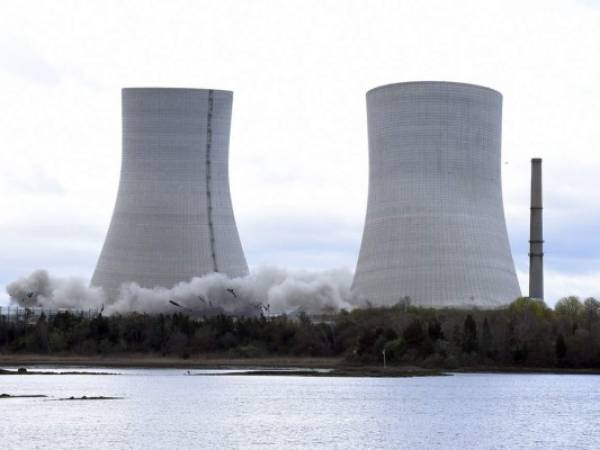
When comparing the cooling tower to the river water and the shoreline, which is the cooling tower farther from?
the river water

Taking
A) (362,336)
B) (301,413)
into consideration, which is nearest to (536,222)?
(362,336)

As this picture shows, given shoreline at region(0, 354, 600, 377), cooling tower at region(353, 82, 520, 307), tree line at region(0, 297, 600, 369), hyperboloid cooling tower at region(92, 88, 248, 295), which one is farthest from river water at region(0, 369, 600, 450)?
hyperboloid cooling tower at region(92, 88, 248, 295)

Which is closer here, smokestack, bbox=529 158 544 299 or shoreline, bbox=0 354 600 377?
shoreline, bbox=0 354 600 377

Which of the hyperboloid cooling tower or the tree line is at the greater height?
the hyperboloid cooling tower

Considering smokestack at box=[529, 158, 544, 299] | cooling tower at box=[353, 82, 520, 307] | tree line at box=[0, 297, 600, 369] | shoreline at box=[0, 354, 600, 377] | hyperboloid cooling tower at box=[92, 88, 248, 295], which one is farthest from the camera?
smokestack at box=[529, 158, 544, 299]

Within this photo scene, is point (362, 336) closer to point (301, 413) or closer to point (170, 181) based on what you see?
point (170, 181)

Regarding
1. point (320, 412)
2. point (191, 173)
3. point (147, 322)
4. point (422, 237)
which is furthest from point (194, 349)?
point (320, 412)

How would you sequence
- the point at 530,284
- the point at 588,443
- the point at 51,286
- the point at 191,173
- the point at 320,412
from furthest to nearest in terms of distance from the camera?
the point at 51,286
the point at 530,284
the point at 191,173
the point at 320,412
the point at 588,443

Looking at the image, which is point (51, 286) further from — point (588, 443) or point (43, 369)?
point (588, 443)
